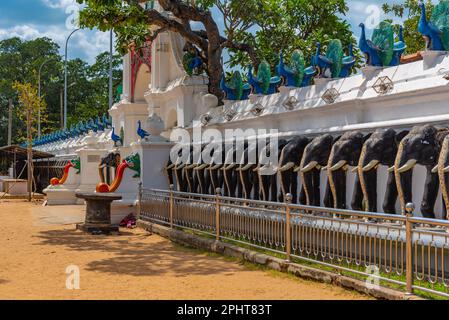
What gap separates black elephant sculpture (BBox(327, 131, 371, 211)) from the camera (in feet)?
31.6

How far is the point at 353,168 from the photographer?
9.70 m

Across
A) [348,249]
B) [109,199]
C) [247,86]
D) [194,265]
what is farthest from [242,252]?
[247,86]

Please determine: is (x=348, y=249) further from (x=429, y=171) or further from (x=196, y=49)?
(x=196, y=49)

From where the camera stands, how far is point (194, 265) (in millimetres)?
9234

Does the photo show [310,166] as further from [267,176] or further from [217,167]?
[217,167]

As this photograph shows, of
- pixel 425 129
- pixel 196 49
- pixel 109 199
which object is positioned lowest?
pixel 109 199

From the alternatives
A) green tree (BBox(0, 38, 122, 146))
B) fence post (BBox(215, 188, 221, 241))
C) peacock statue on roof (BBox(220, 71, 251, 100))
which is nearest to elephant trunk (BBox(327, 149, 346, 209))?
fence post (BBox(215, 188, 221, 241))

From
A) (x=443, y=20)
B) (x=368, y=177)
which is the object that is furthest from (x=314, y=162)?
(x=443, y=20)

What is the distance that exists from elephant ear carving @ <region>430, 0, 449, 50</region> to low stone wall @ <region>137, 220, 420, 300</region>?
4165 millimetres

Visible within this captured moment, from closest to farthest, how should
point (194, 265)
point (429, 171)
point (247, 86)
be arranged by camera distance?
point (429, 171) → point (194, 265) → point (247, 86)

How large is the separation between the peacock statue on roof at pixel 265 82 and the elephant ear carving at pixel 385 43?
386cm

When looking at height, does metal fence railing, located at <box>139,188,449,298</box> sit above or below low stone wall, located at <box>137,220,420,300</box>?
above

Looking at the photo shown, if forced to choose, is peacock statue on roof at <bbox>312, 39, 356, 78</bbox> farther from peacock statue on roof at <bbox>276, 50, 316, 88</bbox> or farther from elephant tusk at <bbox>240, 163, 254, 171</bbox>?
elephant tusk at <bbox>240, 163, 254, 171</bbox>

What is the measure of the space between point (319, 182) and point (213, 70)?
7414mm
